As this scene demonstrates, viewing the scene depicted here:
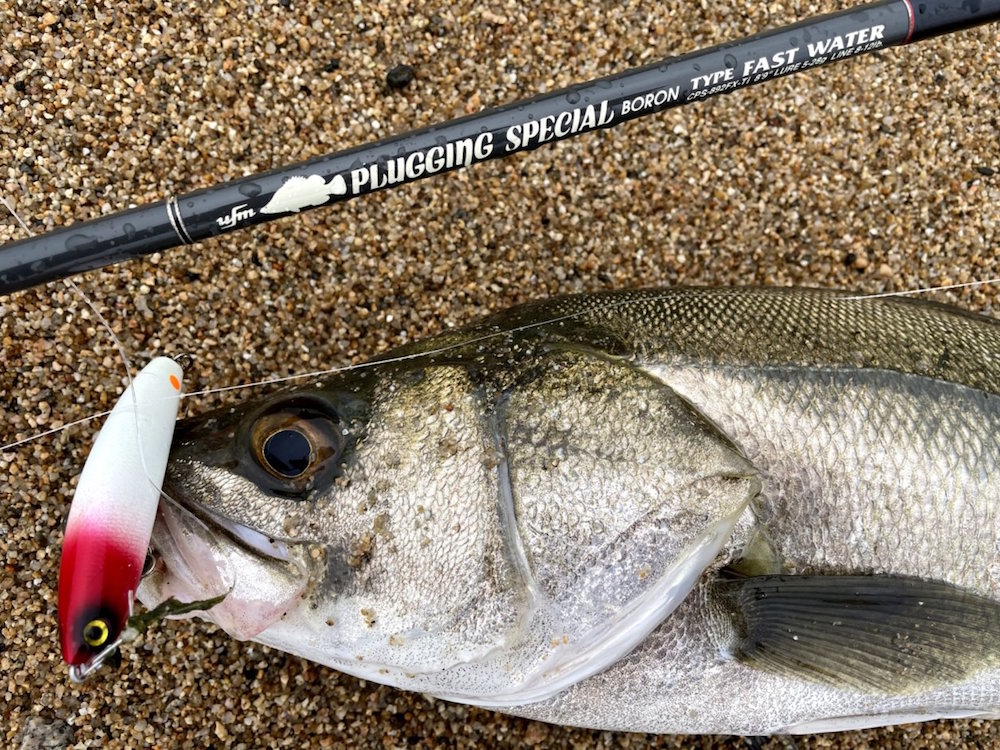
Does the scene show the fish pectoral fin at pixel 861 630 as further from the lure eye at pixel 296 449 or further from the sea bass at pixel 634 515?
the lure eye at pixel 296 449

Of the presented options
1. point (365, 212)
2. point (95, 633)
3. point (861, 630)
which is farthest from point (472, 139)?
point (861, 630)

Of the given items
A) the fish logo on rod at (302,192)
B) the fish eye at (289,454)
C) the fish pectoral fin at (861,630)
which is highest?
the fish logo on rod at (302,192)

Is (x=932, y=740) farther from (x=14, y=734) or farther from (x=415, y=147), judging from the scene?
(x=14, y=734)

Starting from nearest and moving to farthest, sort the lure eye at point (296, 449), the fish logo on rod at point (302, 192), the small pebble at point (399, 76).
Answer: the lure eye at point (296, 449) < the fish logo on rod at point (302, 192) < the small pebble at point (399, 76)

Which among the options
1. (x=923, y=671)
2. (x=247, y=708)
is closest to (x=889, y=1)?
(x=923, y=671)

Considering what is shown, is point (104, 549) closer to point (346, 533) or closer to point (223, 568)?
point (223, 568)

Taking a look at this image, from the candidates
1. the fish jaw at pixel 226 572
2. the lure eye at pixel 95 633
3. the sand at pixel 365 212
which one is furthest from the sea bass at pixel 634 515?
the sand at pixel 365 212
